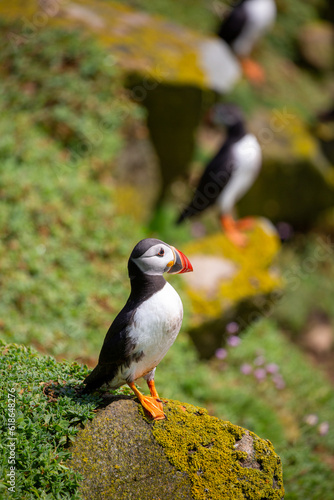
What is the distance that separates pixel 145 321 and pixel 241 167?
3488mm

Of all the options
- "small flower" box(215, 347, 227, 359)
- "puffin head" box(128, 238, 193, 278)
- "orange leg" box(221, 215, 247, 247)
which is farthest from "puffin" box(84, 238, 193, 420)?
"orange leg" box(221, 215, 247, 247)

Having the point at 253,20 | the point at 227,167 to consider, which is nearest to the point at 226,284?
the point at 227,167

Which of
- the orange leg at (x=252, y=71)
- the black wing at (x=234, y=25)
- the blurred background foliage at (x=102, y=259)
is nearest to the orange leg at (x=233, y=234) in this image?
the blurred background foliage at (x=102, y=259)

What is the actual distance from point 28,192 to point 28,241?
2.09 ft

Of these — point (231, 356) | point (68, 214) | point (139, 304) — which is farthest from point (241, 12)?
point (139, 304)

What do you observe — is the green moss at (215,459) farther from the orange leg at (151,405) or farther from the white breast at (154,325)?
the white breast at (154,325)

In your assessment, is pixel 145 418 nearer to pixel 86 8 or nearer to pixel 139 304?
pixel 139 304

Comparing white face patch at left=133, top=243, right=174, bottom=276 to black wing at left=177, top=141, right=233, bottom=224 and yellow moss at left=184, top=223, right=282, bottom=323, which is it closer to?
yellow moss at left=184, top=223, right=282, bottom=323

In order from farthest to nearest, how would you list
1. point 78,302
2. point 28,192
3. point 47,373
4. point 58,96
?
point 58,96 → point 28,192 → point 78,302 → point 47,373

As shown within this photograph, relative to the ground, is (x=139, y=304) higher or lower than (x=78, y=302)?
higher

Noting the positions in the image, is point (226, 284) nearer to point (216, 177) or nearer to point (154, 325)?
point (216, 177)

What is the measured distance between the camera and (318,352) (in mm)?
6691

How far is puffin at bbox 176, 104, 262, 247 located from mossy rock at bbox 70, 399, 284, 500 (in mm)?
3290

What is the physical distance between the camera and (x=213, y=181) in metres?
5.35
